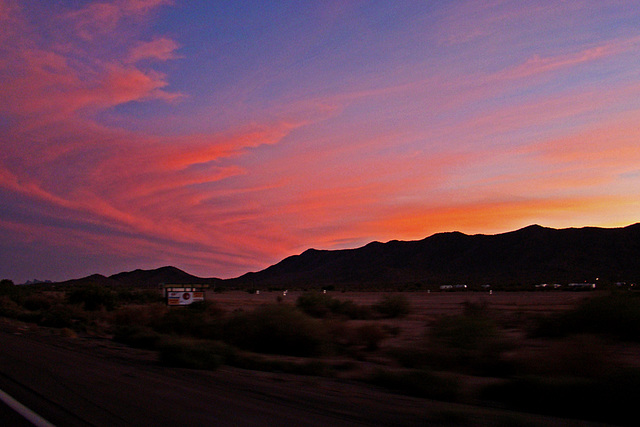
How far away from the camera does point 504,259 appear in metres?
140

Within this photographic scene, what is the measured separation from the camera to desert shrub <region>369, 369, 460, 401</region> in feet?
38.9

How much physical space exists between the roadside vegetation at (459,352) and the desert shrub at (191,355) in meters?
0.04

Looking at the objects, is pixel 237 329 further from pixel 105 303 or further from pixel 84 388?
pixel 105 303

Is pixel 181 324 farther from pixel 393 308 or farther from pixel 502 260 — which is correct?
pixel 502 260

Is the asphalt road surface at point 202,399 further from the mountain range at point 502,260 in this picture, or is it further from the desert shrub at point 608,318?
the mountain range at point 502,260

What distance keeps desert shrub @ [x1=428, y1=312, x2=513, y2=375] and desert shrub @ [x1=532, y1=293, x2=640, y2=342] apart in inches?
185

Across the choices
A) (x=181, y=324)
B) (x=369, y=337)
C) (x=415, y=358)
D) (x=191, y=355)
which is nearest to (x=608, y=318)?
(x=415, y=358)

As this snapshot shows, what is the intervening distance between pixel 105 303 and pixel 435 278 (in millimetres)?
103785

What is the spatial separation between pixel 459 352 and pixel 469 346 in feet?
1.20

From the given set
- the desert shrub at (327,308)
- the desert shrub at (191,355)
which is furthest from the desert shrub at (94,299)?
the desert shrub at (191,355)

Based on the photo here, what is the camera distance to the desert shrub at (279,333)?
20656mm

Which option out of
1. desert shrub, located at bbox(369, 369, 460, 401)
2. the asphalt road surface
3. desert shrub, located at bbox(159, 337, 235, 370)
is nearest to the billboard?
desert shrub, located at bbox(159, 337, 235, 370)

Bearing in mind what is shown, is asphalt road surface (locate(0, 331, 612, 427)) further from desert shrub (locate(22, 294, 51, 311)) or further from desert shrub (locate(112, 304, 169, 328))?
desert shrub (locate(22, 294, 51, 311))

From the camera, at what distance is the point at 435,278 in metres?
144
